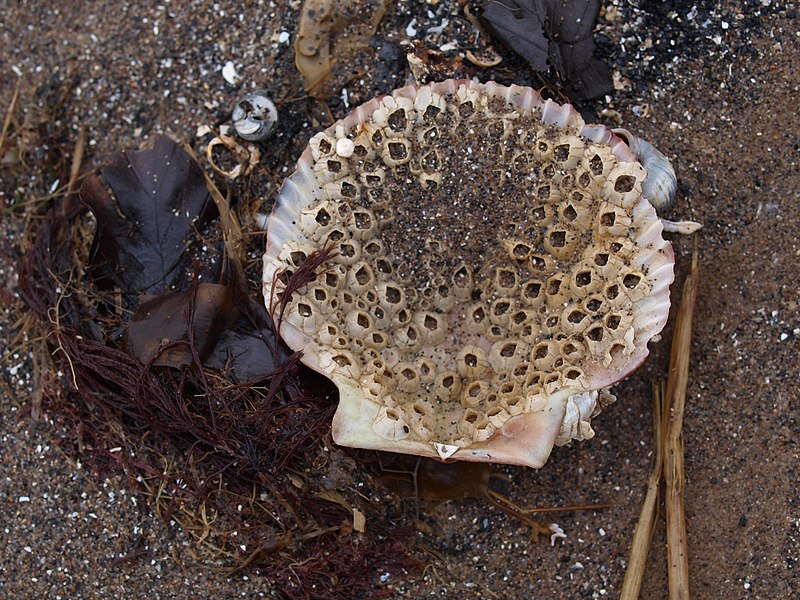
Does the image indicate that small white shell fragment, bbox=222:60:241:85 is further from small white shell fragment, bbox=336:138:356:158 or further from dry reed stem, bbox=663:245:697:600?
dry reed stem, bbox=663:245:697:600

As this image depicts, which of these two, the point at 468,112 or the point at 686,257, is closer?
the point at 468,112

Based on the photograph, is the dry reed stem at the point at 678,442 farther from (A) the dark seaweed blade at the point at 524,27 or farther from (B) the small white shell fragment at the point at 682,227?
(A) the dark seaweed blade at the point at 524,27

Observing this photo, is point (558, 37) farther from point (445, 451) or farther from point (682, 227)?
point (445, 451)

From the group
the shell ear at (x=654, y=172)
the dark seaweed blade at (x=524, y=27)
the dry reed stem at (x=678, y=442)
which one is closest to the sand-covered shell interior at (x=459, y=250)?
the shell ear at (x=654, y=172)

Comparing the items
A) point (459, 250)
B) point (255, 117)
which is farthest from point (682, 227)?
point (255, 117)

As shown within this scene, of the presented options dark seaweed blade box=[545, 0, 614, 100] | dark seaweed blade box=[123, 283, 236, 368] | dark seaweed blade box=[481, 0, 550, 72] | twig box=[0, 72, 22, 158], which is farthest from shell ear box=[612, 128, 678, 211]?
twig box=[0, 72, 22, 158]

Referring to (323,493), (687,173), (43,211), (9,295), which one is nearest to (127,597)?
(323,493)

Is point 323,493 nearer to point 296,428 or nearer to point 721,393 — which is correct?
point 296,428
